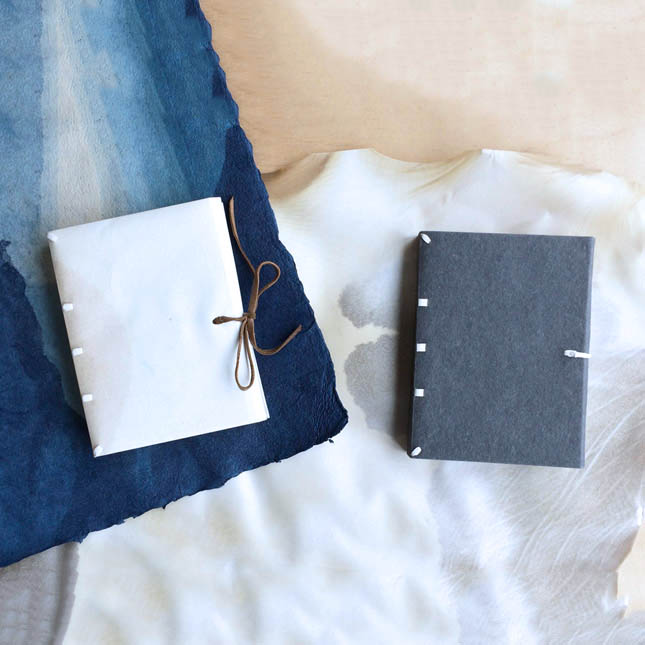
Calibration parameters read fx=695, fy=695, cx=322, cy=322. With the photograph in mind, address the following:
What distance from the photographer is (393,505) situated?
1.13 metres

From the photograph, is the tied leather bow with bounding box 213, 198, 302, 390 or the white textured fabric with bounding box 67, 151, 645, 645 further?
the white textured fabric with bounding box 67, 151, 645, 645

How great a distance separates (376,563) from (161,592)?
1.14ft

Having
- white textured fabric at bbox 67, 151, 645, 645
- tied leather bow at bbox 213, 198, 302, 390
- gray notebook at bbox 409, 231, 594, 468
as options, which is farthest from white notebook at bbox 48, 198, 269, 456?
gray notebook at bbox 409, 231, 594, 468

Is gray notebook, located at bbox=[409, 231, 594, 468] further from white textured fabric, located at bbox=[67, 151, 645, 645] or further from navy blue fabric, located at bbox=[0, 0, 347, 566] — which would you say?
navy blue fabric, located at bbox=[0, 0, 347, 566]

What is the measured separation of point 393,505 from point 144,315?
1.64 ft

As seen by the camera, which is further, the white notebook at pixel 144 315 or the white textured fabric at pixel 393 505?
the white textured fabric at pixel 393 505

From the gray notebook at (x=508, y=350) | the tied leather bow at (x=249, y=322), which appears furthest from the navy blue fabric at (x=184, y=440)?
the gray notebook at (x=508, y=350)

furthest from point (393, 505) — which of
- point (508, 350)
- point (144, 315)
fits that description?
point (144, 315)

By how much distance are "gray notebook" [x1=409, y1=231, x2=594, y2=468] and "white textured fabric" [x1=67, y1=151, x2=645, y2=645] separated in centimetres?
7

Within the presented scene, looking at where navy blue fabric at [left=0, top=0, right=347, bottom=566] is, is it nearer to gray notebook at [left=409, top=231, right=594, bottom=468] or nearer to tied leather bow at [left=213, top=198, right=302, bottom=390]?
tied leather bow at [left=213, top=198, right=302, bottom=390]

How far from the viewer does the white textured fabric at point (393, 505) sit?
112 centimetres

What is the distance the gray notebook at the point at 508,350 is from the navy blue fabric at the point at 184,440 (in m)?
0.18

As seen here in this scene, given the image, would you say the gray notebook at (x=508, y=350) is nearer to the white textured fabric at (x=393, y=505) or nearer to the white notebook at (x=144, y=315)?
the white textured fabric at (x=393, y=505)

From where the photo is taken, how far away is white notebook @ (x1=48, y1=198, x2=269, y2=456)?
1.00 meters
